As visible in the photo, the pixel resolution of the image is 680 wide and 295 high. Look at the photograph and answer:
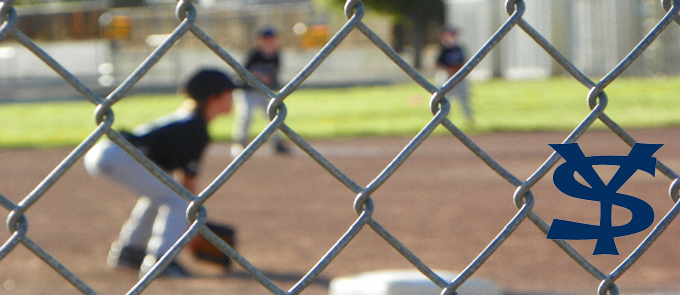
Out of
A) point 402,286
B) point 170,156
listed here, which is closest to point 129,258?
point 170,156

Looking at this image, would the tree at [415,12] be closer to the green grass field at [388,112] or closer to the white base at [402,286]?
the green grass field at [388,112]

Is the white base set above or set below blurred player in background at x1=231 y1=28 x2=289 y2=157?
above

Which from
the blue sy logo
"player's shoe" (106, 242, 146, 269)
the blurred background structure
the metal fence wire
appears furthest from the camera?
the blurred background structure

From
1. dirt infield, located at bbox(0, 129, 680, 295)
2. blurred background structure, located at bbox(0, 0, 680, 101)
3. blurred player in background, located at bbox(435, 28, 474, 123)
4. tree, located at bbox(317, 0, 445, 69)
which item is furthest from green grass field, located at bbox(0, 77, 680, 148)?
tree, located at bbox(317, 0, 445, 69)

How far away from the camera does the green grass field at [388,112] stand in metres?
13.9

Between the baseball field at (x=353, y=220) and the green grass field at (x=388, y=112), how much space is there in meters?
2.10

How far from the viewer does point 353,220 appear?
22.6ft

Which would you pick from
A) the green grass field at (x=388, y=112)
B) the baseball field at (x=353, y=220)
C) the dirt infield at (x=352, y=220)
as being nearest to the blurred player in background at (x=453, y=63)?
the green grass field at (x=388, y=112)

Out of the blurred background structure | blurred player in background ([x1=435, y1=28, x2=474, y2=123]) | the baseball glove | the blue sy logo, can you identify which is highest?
the blue sy logo

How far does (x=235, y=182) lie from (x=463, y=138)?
7.61 meters

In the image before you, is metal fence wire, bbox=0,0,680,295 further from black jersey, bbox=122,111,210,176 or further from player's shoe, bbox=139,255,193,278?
player's shoe, bbox=139,255,193,278

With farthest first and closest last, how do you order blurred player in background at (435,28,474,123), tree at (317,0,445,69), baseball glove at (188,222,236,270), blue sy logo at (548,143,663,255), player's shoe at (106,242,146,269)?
tree at (317,0,445,69), blurred player in background at (435,28,474,123), player's shoe at (106,242,146,269), baseball glove at (188,222,236,270), blue sy logo at (548,143,663,255)

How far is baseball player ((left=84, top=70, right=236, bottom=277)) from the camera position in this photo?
4.88 meters

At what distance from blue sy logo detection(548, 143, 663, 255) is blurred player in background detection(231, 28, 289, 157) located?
31.3ft
